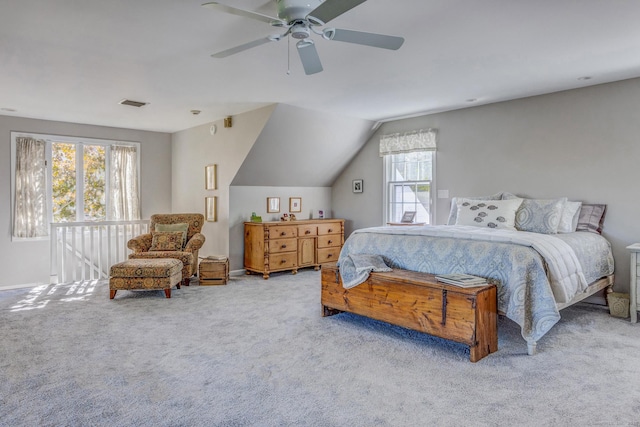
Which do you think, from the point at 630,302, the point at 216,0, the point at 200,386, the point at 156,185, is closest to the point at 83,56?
the point at 216,0

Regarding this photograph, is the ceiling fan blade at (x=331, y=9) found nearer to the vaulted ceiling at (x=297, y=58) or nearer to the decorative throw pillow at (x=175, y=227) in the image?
the vaulted ceiling at (x=297, y=58)

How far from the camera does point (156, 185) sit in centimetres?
714

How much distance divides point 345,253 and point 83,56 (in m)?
2.93

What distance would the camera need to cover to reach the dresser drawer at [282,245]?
5.76 m

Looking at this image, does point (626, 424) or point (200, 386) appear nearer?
point (626, 424)

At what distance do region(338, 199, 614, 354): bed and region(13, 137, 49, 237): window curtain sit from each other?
4.78 m

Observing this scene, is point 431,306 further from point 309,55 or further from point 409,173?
point 409,173

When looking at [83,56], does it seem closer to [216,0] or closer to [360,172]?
[216,0]

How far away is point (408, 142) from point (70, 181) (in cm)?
519

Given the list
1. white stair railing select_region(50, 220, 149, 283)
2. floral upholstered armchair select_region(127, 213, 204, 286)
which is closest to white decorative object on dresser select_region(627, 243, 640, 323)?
floral upholstered armchair select_region(127, 213, 204, 286)

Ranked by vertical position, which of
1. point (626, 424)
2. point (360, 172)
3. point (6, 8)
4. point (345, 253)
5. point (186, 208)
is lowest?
point (626, 424)

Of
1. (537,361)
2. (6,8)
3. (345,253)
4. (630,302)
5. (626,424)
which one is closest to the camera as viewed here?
(626,424)

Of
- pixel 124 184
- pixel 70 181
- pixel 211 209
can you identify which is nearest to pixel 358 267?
pixel 211 209

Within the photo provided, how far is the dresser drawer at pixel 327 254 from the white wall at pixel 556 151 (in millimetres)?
1752
